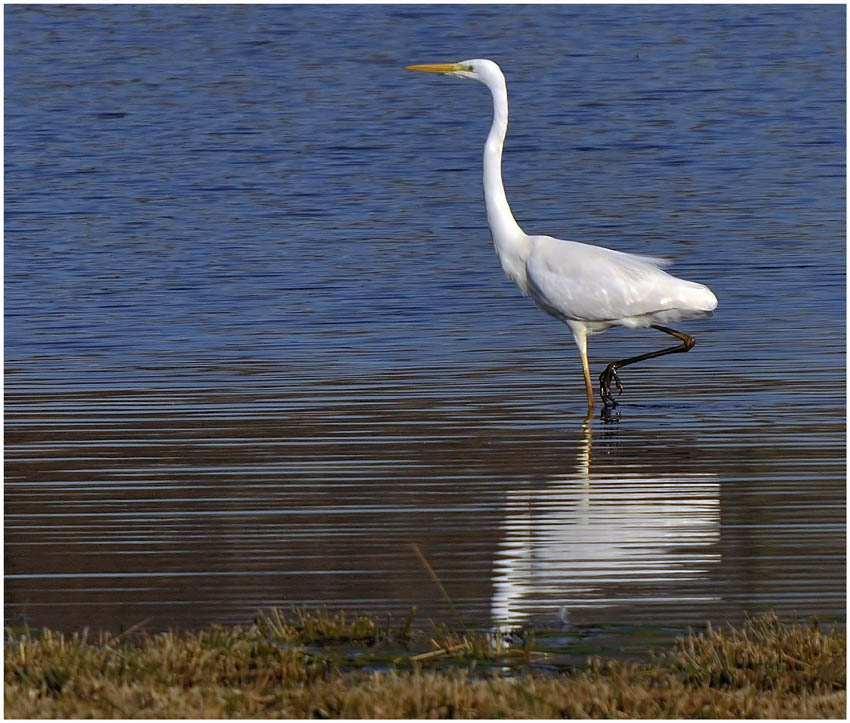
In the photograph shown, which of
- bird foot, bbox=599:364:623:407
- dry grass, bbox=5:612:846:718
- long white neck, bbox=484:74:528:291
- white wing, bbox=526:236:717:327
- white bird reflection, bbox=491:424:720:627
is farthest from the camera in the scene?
long white neck, bbox=484:74:528:291

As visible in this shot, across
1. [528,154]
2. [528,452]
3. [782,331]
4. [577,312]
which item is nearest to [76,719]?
[528,452]

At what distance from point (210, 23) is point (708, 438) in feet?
95.1

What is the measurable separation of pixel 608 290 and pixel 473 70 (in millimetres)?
1975

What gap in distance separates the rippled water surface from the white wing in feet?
1.60

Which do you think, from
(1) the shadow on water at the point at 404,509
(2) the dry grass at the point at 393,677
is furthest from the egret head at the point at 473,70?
(2) the dry grass at the point at 393,677

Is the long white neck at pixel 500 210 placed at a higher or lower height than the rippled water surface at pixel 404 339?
higher

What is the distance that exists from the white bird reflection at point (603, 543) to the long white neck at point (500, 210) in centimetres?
331

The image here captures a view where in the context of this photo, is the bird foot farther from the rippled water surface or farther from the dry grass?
the dry grass

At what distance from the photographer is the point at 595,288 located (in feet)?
37.1

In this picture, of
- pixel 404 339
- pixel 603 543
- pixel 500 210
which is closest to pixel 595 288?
pixel 500 210

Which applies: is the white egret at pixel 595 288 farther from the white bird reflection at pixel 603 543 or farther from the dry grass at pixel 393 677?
the dry grass at pixel 393 677

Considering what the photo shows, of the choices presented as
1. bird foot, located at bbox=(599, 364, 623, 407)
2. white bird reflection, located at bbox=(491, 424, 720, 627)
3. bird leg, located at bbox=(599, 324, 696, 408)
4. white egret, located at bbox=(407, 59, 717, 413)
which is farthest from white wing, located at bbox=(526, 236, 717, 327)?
white bird reflection, located at bbox=(491, 424, 720, 627)

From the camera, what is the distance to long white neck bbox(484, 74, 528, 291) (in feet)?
38.7

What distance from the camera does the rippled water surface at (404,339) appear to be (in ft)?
22.2
